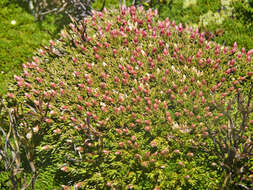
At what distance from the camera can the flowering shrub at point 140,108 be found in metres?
2.89

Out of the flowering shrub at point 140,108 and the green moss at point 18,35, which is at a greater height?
the green moss at point 18,35

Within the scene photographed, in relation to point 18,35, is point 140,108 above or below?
below

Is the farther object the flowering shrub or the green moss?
the green moss

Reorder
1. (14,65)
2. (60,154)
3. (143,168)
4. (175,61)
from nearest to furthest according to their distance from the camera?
(143,168), (60,154), (175,61), (14,65)

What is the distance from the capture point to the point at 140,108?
10.9 feet

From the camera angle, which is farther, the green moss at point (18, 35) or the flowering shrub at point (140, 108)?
the green moss at point (18, 35)

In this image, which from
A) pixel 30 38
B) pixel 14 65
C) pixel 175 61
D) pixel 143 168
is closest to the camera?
pixel 143 168

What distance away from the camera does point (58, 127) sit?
353 cm

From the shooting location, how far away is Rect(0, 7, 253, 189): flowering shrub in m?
2.89

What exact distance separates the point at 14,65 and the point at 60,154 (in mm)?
3053

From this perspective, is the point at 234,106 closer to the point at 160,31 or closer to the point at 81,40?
the point at 160,31

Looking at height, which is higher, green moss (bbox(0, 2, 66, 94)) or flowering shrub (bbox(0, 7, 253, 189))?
green moss (bbox(0, 2, 66, 94))

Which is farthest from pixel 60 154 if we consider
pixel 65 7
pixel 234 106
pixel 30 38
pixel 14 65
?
pixel 65 7

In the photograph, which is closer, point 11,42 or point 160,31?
point 160,31
